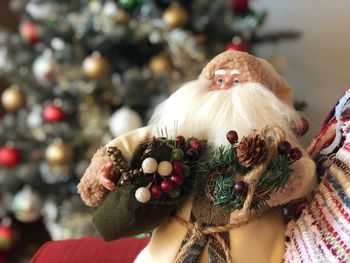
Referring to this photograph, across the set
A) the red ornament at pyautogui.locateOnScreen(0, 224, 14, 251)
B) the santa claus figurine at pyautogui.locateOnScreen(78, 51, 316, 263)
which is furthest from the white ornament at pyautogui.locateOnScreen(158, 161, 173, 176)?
the red ornament at pyautogui.locateOnScreen(0, 224, 14, 251)

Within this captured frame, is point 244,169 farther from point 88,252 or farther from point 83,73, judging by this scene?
point 83,73

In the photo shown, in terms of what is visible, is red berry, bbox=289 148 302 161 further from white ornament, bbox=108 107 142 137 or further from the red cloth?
white ornament, bbox=108 107 142 137

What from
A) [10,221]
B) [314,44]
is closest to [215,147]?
[314,44]

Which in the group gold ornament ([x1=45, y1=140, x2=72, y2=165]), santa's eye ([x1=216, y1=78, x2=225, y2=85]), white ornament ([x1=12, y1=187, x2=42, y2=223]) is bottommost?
white ornament ([x1=12, y1=187, x2=42, y2=223])

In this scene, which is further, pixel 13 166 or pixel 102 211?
pixel 13 166

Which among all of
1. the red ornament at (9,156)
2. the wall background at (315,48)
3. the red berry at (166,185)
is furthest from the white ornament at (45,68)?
the red berry at (166,185)

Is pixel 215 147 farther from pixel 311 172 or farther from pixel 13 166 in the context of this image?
pixel 13 166

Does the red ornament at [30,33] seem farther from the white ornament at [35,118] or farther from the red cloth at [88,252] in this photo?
the red cloth at [88,252]
